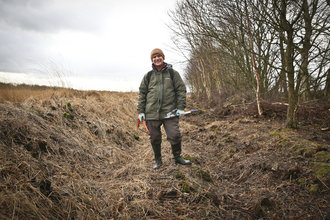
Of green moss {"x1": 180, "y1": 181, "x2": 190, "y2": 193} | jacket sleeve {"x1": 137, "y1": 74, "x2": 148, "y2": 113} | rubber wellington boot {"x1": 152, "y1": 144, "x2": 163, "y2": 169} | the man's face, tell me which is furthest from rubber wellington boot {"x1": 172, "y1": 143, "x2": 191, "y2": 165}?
the man's face

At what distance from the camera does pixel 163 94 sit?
119 inches

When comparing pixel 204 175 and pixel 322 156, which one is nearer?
pixel 322 156

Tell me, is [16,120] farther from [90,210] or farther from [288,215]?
[288,215]

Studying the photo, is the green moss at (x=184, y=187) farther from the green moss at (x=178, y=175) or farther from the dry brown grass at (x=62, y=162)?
the dry brown grass at (x=62, y=162)

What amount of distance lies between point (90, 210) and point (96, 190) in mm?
487

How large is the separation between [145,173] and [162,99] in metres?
1.25

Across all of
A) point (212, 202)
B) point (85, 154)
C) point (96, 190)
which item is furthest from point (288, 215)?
point (85, 154)

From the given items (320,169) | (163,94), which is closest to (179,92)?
(163,94)

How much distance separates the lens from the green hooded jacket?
3.01 metres

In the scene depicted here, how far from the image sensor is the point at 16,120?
3125mm

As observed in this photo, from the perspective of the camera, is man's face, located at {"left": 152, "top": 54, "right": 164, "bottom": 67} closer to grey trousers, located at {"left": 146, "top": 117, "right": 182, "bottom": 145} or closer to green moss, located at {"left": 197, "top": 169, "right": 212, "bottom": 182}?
grey trousers, located at {"left": 146, "top": 117, "right": 182, "bottom": 145}

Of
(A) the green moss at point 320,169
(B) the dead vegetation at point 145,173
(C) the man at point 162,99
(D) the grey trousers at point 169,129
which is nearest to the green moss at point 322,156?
(B) the dead vegetation at point 145,173

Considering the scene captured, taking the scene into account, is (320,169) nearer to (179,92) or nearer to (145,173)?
(179,92)

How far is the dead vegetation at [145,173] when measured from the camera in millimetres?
1835
